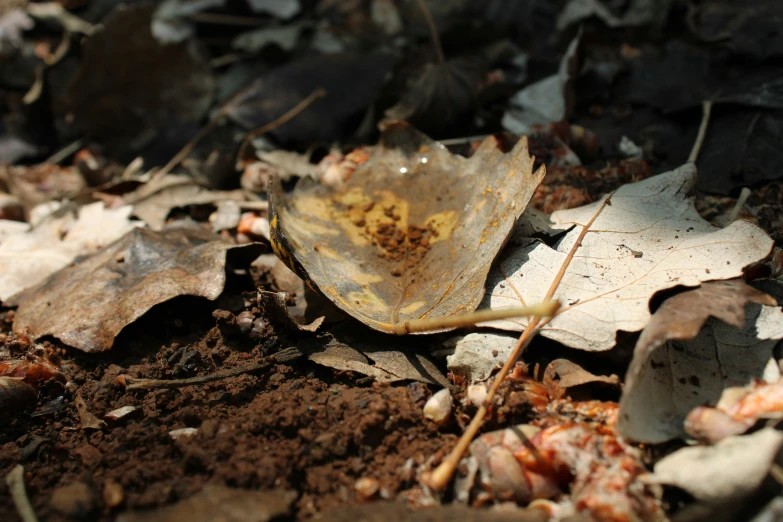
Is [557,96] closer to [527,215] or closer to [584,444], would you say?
[527,215]

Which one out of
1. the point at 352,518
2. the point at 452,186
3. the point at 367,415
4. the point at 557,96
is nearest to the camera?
the point at 352,518

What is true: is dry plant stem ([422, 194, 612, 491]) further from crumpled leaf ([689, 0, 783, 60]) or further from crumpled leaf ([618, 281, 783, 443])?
crumpled leaf ([689, 0, 783, 60])

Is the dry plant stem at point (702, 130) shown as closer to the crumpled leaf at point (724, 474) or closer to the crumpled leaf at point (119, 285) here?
the crumpled leaf at point (724, 474)

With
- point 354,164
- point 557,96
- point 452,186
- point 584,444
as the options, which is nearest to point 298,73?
point 354,164

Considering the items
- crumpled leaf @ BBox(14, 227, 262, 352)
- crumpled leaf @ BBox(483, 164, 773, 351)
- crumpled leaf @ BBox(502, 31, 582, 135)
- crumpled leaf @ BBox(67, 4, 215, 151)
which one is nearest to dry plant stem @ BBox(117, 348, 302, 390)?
crumpled leaf @ BBox(14, 227, 262, 352)

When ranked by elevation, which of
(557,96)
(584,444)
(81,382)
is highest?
(557,96)

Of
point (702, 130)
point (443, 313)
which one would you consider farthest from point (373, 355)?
point (702, 130)
